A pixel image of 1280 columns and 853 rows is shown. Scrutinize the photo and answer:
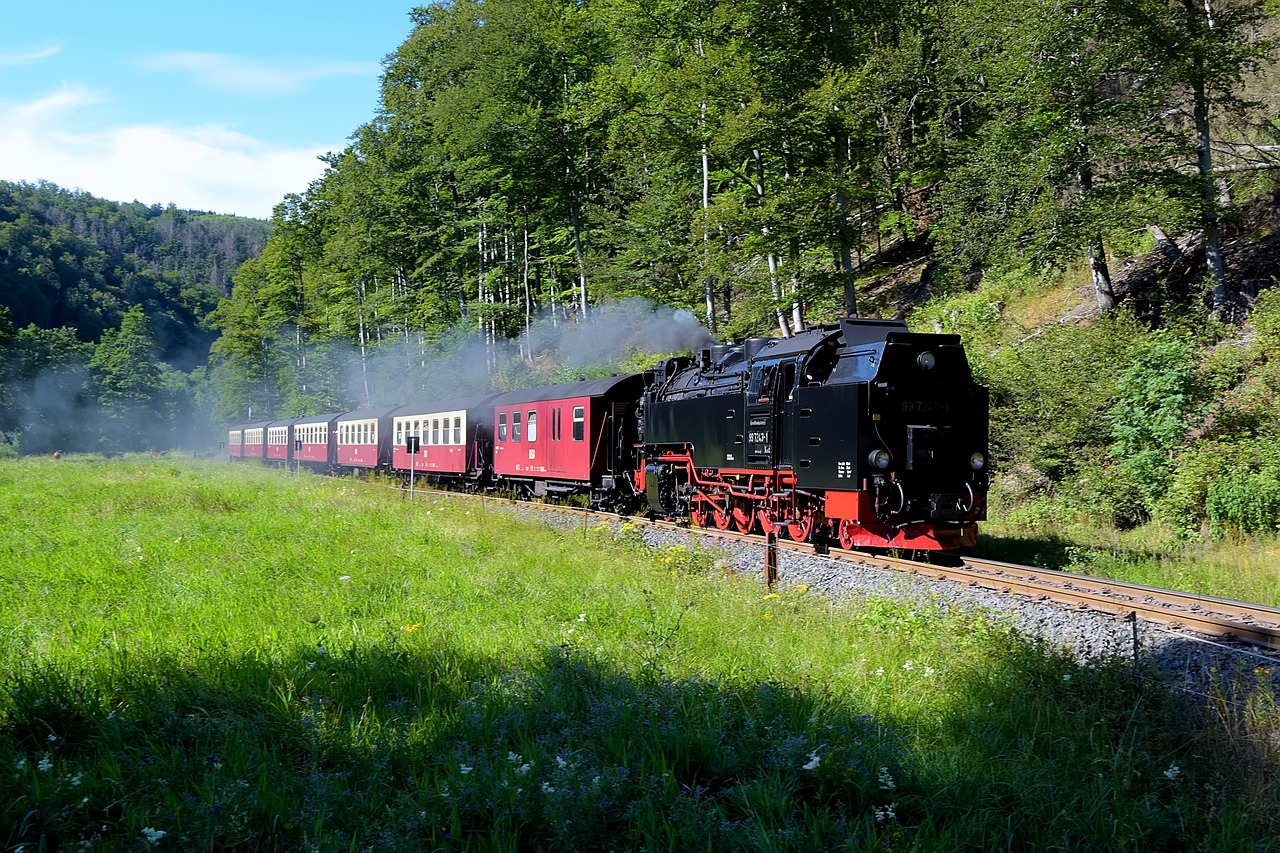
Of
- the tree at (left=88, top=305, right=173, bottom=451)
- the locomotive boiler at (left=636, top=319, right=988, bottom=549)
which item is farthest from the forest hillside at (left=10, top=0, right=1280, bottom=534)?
the tree at (left=88, top=305, right=173, bottom=451)

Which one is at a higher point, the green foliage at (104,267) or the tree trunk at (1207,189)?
the green foliage at (104,267)

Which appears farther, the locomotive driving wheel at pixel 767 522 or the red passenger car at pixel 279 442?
the red passenger car at pixel 279 442

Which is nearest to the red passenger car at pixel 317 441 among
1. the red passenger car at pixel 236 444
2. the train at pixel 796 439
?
the red passenger car at pixel 236 444

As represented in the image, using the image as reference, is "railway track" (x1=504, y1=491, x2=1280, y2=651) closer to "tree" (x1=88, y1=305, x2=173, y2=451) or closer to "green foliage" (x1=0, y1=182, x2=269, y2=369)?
"tree" (x1=88, y1=305, x2=173, y2=451)

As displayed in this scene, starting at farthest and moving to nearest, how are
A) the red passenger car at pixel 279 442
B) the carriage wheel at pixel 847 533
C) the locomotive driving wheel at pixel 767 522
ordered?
the red passenger car at pixel 279 442
the locomotive driving wheel at pixel 767 522
the carriage wheel at pixel 847 533

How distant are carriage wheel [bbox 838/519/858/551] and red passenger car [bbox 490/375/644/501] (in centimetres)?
719

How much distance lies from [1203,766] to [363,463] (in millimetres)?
30745

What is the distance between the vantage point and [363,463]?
32.7 m

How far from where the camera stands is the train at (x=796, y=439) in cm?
1107

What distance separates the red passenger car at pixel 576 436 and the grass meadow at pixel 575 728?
29.9 ft

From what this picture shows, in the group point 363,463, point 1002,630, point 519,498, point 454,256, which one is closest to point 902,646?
point 1002,630

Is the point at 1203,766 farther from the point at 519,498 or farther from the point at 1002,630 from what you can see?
the point at 519,498


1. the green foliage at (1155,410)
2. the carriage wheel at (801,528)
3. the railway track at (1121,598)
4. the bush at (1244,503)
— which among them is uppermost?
the green foliage at (1155,410)

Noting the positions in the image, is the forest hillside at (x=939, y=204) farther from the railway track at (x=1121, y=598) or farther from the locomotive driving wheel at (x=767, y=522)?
the locomotive driving wheel at (x=767, y=522)
